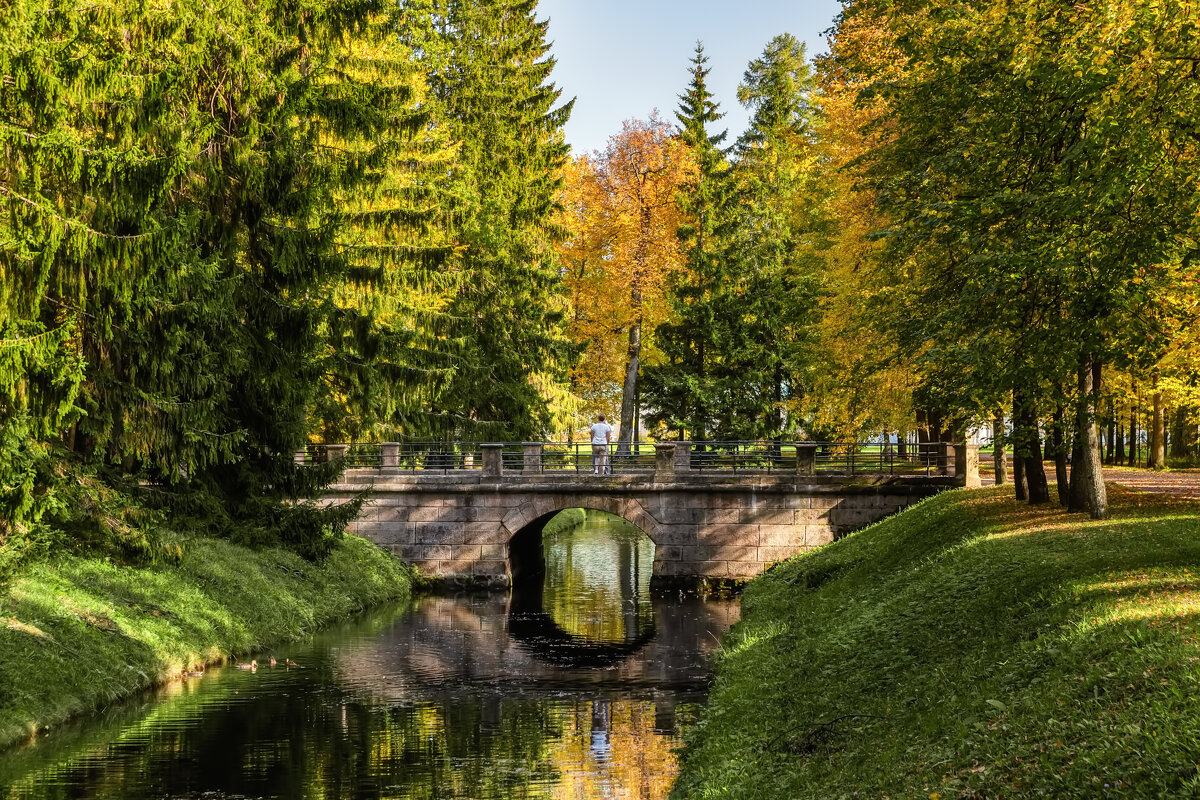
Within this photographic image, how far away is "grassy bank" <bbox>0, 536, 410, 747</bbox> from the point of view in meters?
14.3

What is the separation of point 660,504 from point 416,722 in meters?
15.4

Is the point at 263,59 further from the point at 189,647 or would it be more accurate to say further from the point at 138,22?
the point at 189,647

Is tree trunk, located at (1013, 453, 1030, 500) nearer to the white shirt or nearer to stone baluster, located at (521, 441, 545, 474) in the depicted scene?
the white shirt

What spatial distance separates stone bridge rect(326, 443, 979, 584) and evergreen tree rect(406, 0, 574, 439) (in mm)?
3334

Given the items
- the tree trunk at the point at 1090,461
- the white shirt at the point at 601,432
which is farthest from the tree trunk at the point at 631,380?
the tree trunk at the point at 1090,461

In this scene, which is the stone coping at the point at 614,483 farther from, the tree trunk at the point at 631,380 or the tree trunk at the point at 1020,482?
the tree trunk at the point at 631,380

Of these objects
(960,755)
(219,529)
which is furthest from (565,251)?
(960,755)

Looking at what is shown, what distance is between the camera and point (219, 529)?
21.6 m

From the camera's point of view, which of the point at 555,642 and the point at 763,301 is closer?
the point at 555,642

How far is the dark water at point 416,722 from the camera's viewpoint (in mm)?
12211

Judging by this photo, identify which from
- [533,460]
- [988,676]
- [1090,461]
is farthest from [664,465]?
[988,676]

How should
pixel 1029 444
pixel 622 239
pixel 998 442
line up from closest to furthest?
pixel 998 442
pixel 1029 444
pixel 622 239

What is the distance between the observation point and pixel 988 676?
386 inches

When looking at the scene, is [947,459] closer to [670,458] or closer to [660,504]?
[670,458]
